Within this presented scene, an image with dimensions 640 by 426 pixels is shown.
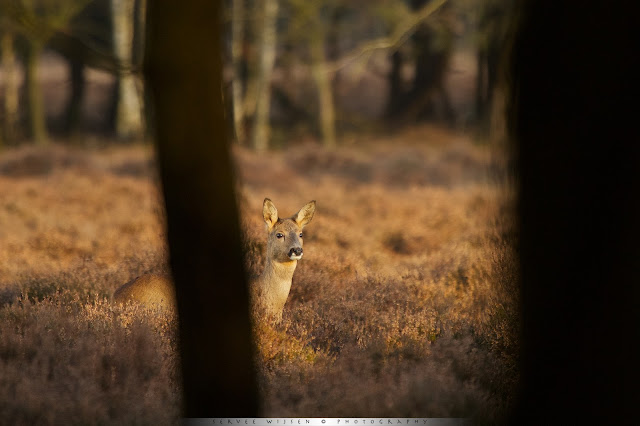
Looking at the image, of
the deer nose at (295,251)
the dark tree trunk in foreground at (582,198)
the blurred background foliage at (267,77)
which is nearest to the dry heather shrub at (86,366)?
the deer nose at (295,251)

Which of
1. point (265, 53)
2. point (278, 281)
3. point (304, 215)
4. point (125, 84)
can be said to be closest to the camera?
point (278, 281)

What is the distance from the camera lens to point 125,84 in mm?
26656

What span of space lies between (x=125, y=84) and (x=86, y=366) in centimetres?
2215

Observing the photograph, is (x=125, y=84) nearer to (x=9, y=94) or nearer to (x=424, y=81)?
(x=9, y=94)

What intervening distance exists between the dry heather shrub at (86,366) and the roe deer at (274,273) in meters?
0.52

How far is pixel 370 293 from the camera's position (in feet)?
25.4

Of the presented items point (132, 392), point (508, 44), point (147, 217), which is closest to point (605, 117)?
point (508, 44)

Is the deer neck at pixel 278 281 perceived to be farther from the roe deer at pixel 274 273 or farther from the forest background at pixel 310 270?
the forest background at pixel 310 270

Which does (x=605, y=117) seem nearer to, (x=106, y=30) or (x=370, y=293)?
(x=370, y=293)

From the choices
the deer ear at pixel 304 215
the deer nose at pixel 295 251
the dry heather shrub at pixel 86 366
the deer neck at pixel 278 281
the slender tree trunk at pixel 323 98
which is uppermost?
the slender tree trunk at pixel 323 98

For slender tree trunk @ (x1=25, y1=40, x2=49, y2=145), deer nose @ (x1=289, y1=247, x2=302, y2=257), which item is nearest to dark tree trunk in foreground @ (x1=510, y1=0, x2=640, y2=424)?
deer nose @ (x1=289, y1=247, x2=302, y2=257)

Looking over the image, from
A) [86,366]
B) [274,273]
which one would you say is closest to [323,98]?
[274,273]

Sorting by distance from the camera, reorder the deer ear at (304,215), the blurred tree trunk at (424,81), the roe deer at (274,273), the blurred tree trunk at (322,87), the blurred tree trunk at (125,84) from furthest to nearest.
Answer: the blurred tree trunk at (424,81) < the blurred tree trunk at (125,84) < the blurred tree trunk at (322,87) < the deer ear at (304,215) < the roe deer at (274,273)

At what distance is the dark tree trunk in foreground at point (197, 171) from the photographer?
466cm
